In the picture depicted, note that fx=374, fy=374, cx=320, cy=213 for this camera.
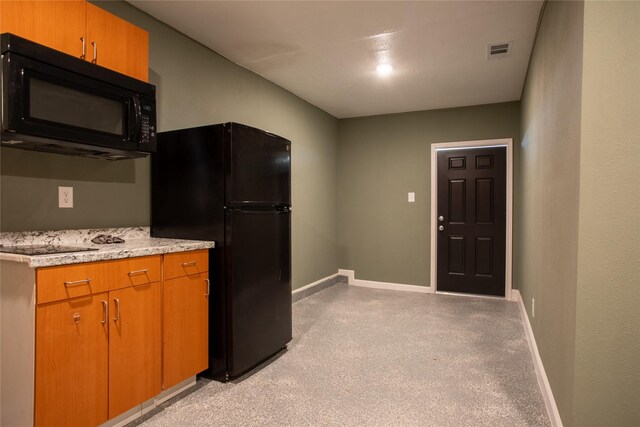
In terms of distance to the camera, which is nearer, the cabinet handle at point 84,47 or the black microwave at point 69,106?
the black microwave at point 69,106

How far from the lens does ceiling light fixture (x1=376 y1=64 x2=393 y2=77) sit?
3.52 meters

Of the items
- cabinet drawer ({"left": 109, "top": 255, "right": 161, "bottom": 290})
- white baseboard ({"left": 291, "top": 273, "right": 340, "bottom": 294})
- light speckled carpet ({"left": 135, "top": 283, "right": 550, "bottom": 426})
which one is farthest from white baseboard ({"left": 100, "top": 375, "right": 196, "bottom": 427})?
white baseboard ({"left": 291, "top": 273, "right": 340, "bottom": 294})

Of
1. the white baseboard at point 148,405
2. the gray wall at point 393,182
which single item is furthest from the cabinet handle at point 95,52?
the gray wall at point 393,182

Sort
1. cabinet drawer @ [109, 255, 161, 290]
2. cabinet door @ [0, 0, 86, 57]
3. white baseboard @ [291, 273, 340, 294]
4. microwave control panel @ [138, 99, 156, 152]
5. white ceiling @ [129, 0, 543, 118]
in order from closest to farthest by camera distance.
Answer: cabinet door @ [0, 0, 86, 57] → cabinet drawer @ [109, 255, 161, 290] → microwave control panel @ [138, 99, 156, 152] → white ceiling @ [129, 0, 543, 118] → white baseboard @ [291, 273, 340, 294]

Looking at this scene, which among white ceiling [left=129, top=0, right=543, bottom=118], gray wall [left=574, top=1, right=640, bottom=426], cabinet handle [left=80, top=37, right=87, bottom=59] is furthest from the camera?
white ceiling [left=129, top=0, right=543, bottom=118]

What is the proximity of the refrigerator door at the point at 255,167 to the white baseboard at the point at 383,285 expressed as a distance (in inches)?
112

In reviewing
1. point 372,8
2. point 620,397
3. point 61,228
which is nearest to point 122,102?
point 61,228

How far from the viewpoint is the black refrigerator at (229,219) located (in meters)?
2.35

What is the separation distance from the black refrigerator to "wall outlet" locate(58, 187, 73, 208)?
53 cm

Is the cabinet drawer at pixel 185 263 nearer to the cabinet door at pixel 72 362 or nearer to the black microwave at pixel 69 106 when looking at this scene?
the cabinet door at pixel 72 362

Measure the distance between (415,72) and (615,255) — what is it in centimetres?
275

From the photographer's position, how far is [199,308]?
7.56ft

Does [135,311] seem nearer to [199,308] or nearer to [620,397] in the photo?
[199,308]

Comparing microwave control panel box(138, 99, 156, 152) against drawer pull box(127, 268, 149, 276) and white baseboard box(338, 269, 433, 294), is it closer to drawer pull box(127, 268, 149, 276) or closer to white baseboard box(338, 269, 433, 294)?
drawer pull box(127, 268, 149, 276)
